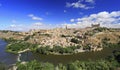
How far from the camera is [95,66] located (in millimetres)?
34625

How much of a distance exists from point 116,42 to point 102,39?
6.75 meters

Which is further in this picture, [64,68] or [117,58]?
[117,58]

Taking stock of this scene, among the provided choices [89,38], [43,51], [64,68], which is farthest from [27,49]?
[64,68]

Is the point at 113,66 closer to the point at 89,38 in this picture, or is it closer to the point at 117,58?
the point at 117,58

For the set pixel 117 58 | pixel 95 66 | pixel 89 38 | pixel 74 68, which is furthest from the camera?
pixel 89 38

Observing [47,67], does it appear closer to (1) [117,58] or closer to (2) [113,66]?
(2) [113,66]

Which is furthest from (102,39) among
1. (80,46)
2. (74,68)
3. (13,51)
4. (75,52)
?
(74,68)

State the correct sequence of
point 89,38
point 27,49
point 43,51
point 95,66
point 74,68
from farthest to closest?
1. point 89,38
2. point 27,49
3. point 43,51
4. point 95,66
5. point 74,68

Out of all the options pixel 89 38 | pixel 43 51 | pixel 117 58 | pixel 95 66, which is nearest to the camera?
pixel 95 66

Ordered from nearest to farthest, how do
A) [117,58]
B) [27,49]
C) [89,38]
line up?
[117,58] < [27,49] < [89,38]

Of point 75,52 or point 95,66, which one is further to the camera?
point 75,52

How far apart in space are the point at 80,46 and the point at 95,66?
139ft

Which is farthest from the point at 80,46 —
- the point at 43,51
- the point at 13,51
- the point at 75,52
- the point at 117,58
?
the point at 117,58

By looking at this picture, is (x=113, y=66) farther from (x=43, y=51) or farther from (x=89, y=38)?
(x=89, y=38)
